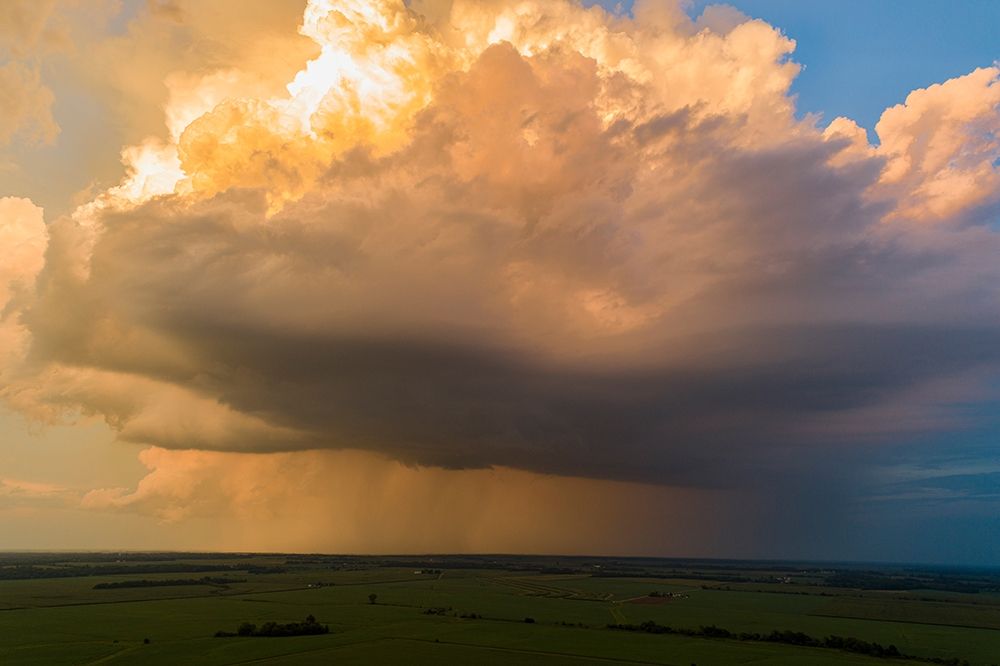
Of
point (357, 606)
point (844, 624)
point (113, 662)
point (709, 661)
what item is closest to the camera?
point (113, 662)

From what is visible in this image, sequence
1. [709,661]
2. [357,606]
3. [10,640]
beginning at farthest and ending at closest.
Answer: [357,606], [10,640], [709,661]

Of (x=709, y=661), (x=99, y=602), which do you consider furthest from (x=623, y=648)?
(x=99, y=602)

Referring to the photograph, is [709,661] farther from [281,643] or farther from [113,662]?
[113,662]

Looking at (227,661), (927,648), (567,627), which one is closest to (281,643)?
(227,661)

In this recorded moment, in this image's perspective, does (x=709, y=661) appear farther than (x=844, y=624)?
No

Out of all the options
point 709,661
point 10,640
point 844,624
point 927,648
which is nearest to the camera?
point 709,661

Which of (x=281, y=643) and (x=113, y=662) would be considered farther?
(x=281, y=643)

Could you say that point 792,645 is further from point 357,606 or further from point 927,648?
point 357,606

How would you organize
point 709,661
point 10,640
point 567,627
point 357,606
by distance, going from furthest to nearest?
point 357,606 → point 567,627 → point 10,640 → point 709,661

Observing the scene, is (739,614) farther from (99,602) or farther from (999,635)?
(99,602)
